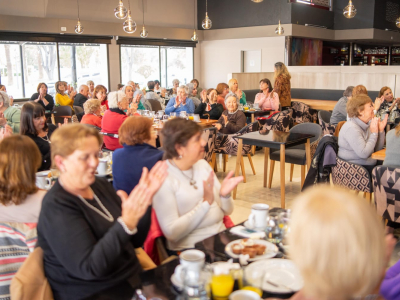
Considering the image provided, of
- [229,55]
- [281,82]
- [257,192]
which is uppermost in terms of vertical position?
[229,55]

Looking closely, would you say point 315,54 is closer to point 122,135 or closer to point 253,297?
point 122,135

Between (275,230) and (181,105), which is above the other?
(181,105)

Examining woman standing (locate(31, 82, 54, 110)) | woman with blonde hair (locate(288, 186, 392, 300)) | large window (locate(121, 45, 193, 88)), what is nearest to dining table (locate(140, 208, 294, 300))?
woman with blonde hair (locate(288, 186, 392, 300))

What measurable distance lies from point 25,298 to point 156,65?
44.0 feet

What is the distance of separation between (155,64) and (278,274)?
1341 centimetres

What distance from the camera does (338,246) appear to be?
0.98 metres

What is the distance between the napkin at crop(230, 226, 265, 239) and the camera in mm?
2114

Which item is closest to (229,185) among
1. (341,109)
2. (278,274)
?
(278,274)

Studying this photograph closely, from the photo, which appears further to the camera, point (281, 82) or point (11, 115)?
point (281, 82)

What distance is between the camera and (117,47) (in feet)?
42.5

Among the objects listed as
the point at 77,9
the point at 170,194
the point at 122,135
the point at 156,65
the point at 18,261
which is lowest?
the point at 18,261

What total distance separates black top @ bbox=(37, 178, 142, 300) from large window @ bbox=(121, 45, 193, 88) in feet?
39.9

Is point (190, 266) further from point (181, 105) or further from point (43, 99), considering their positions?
point (43, 99)

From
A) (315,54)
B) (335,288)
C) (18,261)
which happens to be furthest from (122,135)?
(315,54)
